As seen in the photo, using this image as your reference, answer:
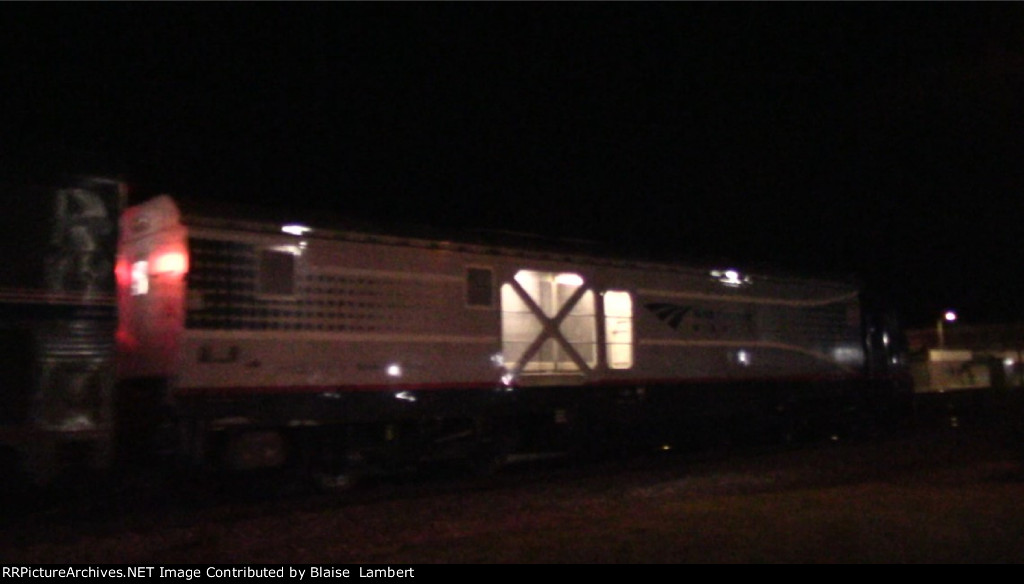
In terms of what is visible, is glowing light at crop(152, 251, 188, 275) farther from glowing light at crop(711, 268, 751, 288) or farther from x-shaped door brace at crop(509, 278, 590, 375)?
glowing light at crop(711, 268, 751, 288)

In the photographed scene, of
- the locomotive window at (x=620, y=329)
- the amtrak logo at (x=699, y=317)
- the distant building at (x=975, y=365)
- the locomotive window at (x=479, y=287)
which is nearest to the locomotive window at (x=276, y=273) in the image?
the locomotive window at (x=479, y=287)

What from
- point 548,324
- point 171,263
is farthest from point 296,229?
point 548,324

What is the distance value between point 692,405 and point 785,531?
796cm

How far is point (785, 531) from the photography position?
894 cm

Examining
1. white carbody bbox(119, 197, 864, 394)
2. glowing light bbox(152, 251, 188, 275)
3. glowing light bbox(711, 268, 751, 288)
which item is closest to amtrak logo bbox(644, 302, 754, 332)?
white carbody bbox(119, 197, 864, 394)

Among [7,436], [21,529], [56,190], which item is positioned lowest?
[21,529]

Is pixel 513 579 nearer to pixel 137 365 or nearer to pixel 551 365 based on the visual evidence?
pixel 137 365

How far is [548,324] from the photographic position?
591 inches

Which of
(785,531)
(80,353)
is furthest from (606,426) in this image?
(80,353)

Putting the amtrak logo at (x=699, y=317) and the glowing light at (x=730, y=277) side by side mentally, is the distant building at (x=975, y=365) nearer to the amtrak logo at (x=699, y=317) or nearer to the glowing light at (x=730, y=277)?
the glowing light at (x=730, y=277)

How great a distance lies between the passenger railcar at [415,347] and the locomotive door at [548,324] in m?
0.03

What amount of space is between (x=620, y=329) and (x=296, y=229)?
5.93m

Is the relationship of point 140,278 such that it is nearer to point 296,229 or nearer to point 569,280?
point 296,229

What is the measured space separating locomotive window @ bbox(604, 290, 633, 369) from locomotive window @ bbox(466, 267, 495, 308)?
2.42 m
